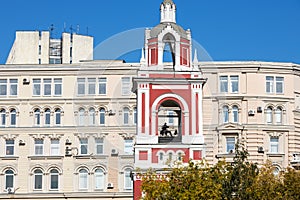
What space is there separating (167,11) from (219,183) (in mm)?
9923

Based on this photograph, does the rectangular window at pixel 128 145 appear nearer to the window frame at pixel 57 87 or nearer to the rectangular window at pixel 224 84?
the window frame at pixel 57 87

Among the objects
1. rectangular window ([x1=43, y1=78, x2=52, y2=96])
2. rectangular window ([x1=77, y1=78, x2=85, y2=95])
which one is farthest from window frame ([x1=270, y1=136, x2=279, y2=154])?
rectangular window ([x1=43, y1=78, x2=52, y2=96])

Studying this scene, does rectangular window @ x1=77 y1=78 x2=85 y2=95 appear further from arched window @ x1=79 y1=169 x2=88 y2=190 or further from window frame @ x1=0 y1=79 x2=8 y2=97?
arched window @ x1=79 y1=169 x2=88 y2=190

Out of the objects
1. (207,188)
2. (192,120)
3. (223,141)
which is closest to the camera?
(207,188)

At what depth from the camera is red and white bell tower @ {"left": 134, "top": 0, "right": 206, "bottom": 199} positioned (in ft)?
147

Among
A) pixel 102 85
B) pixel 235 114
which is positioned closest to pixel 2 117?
pixel 102 85

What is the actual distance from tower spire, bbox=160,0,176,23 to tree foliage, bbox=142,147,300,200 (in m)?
7.51

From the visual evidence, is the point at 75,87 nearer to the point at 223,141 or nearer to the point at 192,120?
the point at 223,141

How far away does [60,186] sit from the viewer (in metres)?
65.8

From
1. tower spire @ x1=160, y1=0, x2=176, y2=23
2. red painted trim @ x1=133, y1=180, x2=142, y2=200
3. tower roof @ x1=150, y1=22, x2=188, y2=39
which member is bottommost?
red painted trim @ x1=133, y1=180, x2=142, y2=200

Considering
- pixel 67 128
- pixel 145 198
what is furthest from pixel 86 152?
pixel 145 198

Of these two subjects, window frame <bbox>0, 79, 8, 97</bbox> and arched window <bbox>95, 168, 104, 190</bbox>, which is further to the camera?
window frame <bbox>0, 79, 8, 97</bbox>

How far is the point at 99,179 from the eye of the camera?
66188 millimetres

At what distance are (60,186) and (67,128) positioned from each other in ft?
13.3
